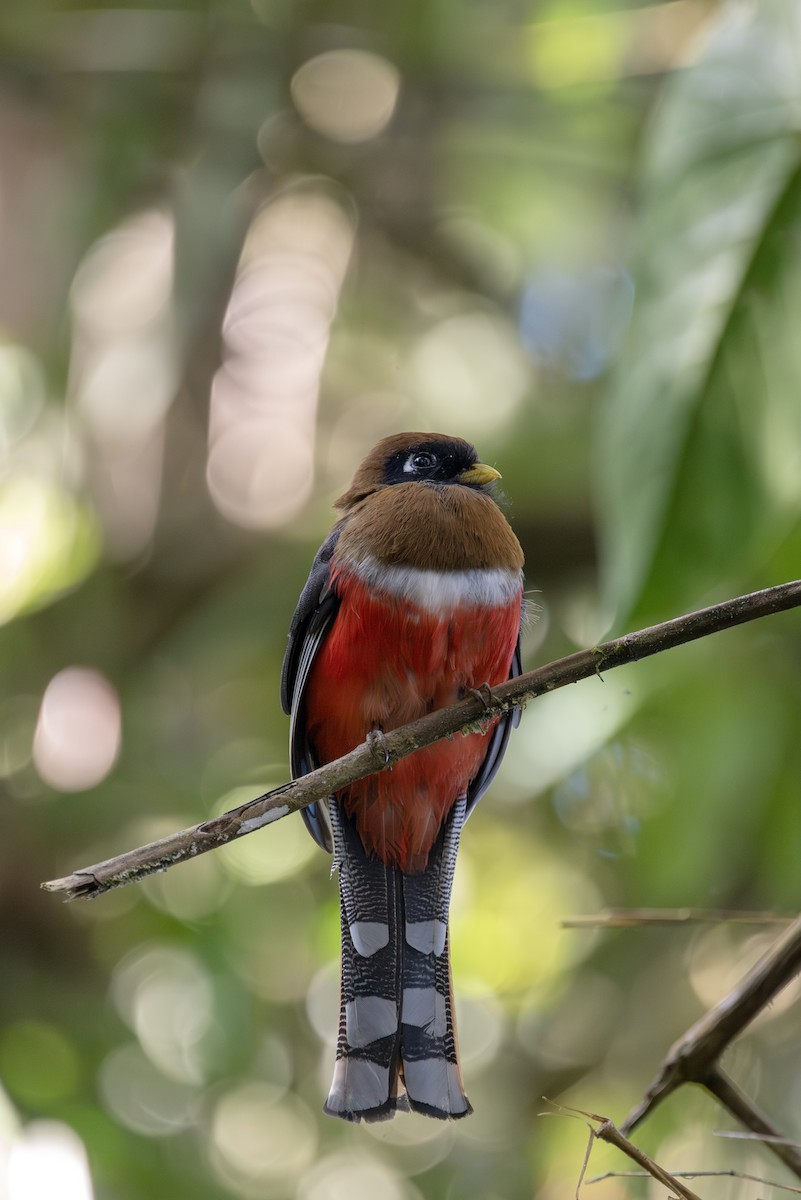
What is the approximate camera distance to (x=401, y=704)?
2.21 meters

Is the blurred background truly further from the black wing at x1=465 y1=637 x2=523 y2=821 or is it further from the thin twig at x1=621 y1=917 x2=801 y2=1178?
the thin twig at x1=621 y1=917 x2=801 y2=1178

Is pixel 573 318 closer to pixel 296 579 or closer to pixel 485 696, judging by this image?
pixel 296 579

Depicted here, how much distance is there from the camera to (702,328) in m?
2.28

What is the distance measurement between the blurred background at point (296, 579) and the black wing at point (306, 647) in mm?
680

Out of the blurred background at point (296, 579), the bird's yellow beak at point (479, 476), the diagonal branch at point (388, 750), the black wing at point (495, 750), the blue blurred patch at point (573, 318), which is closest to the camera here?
the diagonal branch at point (388, 750)

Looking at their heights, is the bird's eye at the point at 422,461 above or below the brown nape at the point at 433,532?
above

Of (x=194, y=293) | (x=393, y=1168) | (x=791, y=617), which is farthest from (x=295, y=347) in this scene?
(x=393, y=1168)

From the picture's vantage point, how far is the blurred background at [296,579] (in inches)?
135

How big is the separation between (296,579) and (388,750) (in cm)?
247

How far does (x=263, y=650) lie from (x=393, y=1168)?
173 centimetres

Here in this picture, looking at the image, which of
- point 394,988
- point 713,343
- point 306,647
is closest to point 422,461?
point 306,647

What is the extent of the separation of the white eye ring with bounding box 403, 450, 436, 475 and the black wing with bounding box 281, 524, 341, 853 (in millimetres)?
176

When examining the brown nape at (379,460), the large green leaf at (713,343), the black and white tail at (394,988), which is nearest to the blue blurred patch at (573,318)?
the large green leaf at (713,343)

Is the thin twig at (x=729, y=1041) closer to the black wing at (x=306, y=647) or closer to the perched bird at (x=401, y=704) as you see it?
the perched bird at (x=401, y=704)
